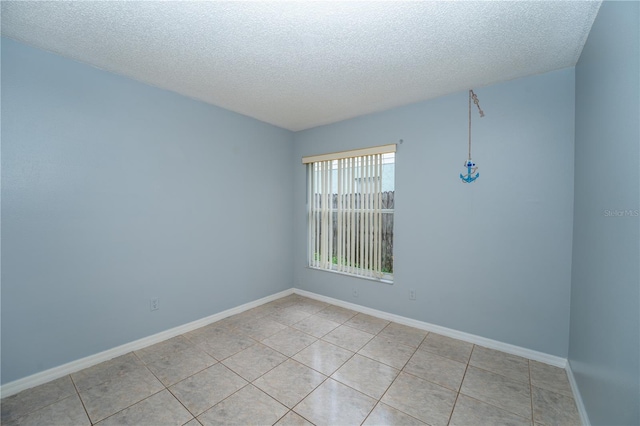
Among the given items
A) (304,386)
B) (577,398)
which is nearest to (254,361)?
(304,386)

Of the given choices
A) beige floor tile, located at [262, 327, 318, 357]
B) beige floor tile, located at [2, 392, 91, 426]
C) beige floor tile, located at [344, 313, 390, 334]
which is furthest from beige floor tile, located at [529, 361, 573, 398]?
beige floor tile, located at [2, 392, 91, 426]

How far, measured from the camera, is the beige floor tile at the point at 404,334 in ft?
8.72

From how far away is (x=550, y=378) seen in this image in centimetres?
207

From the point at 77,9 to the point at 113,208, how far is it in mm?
1503

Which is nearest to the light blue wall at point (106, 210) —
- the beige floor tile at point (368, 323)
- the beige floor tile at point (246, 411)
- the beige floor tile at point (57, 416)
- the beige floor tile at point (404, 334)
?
the beige floor tile at point (57, 416)

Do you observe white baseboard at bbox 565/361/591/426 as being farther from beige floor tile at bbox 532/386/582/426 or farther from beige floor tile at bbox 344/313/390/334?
beige floor tile at bbox 344/313/390/334

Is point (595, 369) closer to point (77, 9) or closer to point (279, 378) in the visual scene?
point (279, 378)

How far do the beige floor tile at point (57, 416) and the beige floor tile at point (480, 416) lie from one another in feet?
7.96

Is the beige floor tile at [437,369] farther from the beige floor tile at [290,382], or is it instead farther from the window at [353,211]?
the window at [353,211]

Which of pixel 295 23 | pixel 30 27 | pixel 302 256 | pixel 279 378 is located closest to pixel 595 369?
pixel 279 378

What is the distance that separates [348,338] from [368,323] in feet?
1.50

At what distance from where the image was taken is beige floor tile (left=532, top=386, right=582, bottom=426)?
1653 millimetres

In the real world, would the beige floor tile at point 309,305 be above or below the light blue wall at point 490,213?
below

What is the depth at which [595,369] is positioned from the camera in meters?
1.51
